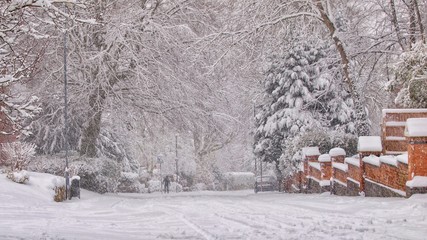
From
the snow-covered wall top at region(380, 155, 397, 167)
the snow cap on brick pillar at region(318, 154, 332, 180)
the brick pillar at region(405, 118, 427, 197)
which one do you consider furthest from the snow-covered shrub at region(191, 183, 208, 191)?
the brick pillar at region(405, 118, 427, 197)

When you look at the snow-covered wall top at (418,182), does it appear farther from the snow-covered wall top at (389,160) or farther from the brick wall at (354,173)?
the brick wall at (354,173)

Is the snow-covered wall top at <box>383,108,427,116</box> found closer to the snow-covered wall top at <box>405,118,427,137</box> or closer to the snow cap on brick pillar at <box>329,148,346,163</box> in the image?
the snow cap on brick pillar at <box>329,148,346,163</box>

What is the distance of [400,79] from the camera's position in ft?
59.1

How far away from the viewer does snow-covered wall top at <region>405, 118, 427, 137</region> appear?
1304 cm

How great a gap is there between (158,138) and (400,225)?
2521cm

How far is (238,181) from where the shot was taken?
75.8 meters

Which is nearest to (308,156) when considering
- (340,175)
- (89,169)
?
(340,175)

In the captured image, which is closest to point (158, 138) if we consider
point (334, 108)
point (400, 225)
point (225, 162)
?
point (334, 108)

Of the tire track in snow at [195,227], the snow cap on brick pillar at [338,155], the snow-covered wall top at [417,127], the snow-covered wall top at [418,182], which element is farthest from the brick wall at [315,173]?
the tire track in snow at [195,227]

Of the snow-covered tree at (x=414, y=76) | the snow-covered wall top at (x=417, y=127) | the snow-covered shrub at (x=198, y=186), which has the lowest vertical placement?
the snow-covered shrub at (x=198, y=186)

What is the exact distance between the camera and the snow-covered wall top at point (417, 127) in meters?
13.0

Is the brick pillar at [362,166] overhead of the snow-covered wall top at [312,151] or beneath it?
beneath

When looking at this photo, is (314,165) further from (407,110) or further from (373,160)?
(373,160)

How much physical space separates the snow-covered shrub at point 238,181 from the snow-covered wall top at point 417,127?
59.2 m
